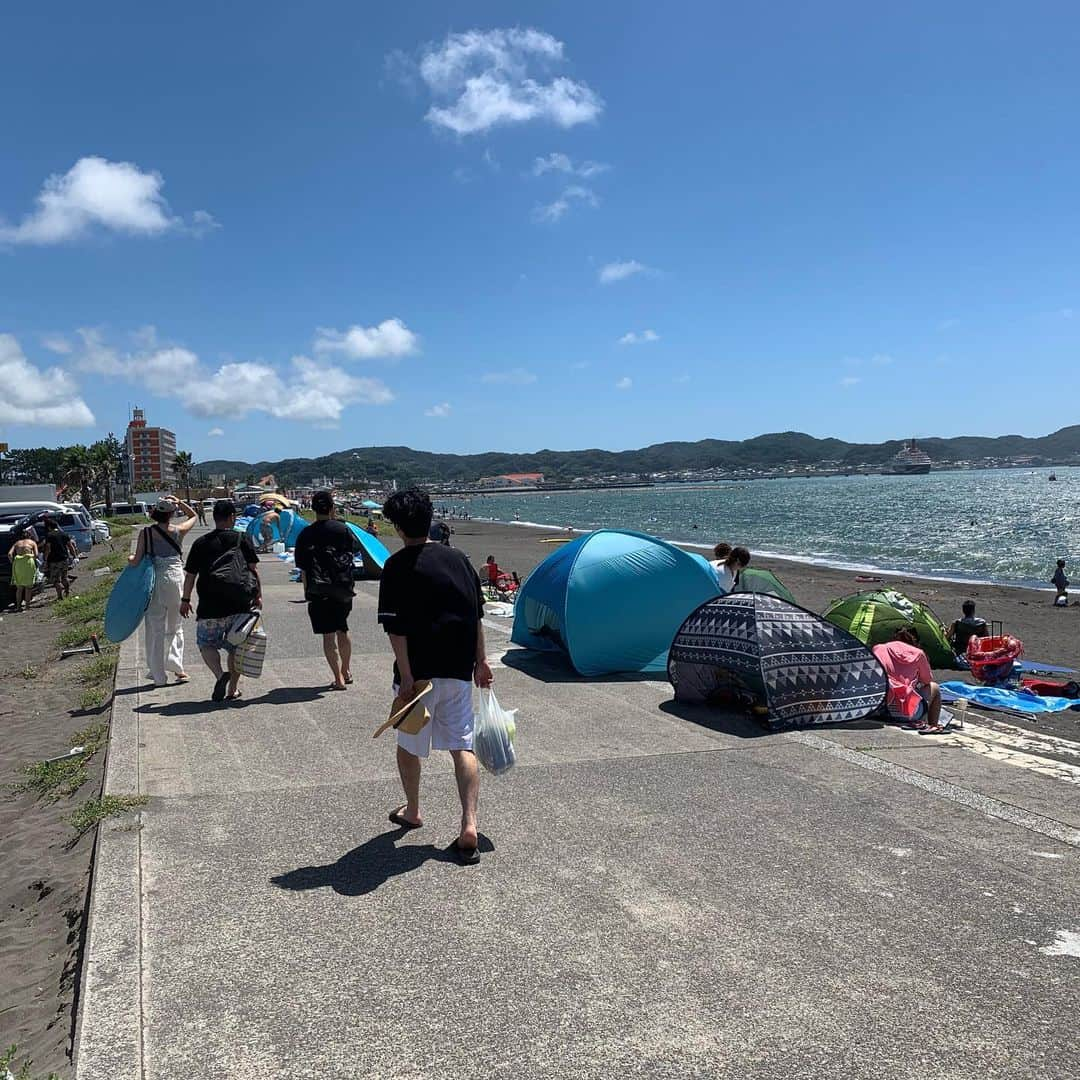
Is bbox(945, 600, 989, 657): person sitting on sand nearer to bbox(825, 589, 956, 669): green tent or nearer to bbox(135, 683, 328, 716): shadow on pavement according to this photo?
bbox(825, 589, 956, 669): green tent

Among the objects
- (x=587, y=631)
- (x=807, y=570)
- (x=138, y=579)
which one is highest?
(x=138, y=579)

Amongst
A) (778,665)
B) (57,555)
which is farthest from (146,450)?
(778,665)

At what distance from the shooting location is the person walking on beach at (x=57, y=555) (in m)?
17.5

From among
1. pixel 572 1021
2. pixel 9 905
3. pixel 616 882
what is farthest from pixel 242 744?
pixel 572 1021

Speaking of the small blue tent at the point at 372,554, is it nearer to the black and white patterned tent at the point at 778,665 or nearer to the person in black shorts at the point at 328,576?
the person in black shorts at the point at 328,576

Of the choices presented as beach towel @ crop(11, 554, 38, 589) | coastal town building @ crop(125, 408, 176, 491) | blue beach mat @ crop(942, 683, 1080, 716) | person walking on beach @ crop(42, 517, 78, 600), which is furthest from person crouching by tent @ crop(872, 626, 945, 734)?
coastal town building @ crop(125, 408, 176, 491)

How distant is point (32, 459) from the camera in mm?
159750

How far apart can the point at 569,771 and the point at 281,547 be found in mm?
20718

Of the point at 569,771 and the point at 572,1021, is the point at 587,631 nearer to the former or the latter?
the point at 569,771

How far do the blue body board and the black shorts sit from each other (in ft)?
4.51

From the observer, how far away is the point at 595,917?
3605 mm

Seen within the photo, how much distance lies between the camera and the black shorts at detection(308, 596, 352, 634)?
765 cm

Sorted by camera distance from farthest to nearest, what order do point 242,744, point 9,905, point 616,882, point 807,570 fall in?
point 807,570 → point 242,744 → point 9,905 → point 616,882

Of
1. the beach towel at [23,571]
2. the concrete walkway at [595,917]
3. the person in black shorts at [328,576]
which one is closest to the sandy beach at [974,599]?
the concrete walkway at [595,917]
